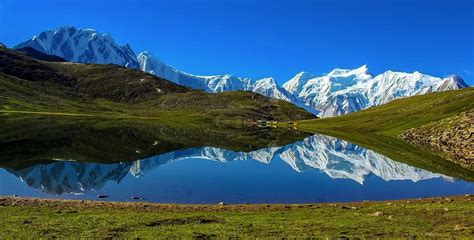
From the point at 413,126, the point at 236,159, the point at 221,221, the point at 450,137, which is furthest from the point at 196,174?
the point at 413,126

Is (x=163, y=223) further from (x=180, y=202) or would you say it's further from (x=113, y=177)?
(x=113, y=177)

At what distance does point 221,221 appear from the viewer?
128ft

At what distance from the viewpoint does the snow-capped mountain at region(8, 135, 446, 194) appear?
2589 inches

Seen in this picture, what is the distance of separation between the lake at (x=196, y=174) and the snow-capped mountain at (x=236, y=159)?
0.47ft

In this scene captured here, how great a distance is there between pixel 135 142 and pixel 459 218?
337ft

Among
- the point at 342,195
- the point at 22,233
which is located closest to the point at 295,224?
the point at 22,233

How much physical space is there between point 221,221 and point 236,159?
→ 6779 centimetres

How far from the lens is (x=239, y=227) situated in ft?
117

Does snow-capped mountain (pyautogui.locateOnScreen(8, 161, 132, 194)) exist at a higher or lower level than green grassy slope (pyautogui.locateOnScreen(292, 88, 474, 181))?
lower

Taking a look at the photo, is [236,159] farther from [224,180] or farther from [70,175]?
[70,175]

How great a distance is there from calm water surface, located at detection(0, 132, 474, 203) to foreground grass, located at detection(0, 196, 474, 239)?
9557 mm

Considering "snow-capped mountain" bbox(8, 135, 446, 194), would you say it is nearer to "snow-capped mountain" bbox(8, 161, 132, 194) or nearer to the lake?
"snow-capped mountain" bbox(8, 161, 132, 194)

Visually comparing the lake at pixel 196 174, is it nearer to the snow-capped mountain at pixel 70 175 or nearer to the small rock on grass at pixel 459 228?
the snow-capped mountain at pixel 70 175

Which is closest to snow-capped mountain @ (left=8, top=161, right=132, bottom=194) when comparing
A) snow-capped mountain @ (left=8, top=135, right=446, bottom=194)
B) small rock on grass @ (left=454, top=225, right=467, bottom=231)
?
snow-capped mountain @ (left=8, top=135, right=446, bottom=194)
